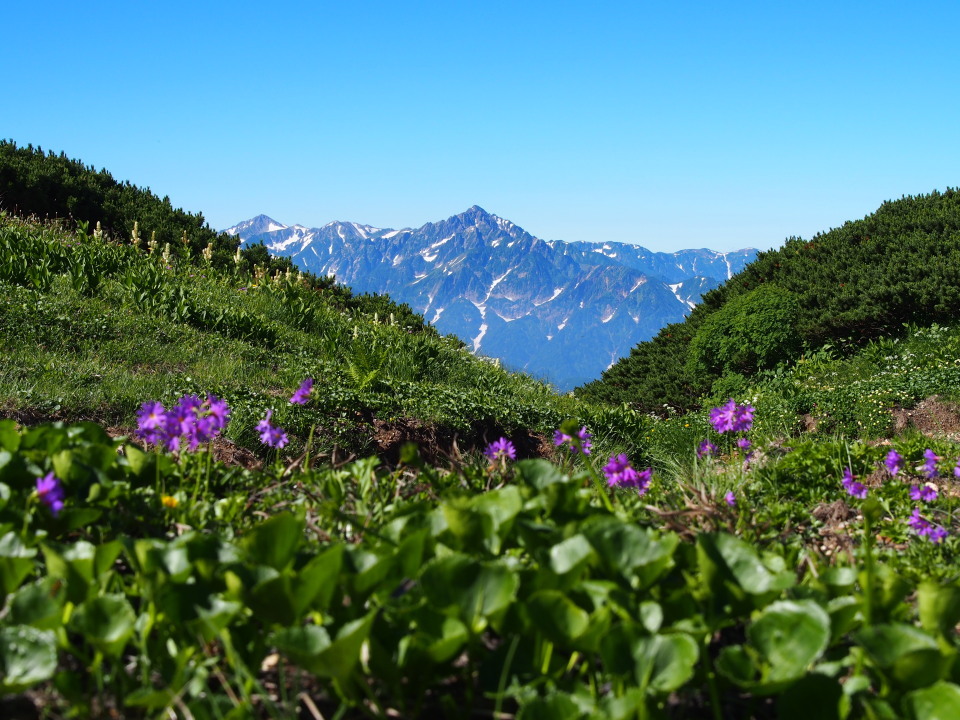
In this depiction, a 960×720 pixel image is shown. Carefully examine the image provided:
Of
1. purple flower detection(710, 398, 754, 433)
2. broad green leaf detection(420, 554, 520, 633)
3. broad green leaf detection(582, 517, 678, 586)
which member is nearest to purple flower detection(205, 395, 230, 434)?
broad green leaf detection(420, 554, 520, 633)

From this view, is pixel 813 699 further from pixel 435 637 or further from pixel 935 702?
pixel 435 637

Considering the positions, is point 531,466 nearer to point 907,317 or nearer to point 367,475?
point 367,475

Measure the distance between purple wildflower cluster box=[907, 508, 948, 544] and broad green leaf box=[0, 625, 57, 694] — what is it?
11.5 feet

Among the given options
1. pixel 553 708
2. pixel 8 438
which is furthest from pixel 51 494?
pixel 553 708

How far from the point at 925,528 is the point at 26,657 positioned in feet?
12.0

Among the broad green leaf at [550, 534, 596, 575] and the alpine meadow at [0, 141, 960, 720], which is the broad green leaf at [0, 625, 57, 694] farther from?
the broad green leaf at [550, 534, 596, 575]

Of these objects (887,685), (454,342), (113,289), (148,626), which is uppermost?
(454,342)

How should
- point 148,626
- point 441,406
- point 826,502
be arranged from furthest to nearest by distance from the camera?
point 441,406
point 826,502
point 148,626

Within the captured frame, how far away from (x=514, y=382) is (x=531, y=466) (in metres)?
8.05

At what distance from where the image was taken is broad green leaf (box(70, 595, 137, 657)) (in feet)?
5.30

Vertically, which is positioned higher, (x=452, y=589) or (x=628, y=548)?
(x=628, y=548)

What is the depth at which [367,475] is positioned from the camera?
2.97 metres

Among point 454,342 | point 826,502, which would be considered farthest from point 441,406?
point 454,342

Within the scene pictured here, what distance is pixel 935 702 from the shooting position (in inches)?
55.7
